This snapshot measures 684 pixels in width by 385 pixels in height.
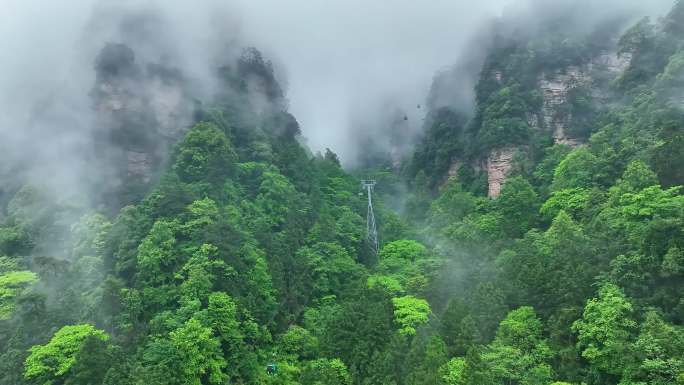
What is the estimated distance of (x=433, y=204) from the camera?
2201 inches

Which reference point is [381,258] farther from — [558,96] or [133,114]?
[558,96]

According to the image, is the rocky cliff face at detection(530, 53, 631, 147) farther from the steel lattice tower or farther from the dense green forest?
the steel lattice tower

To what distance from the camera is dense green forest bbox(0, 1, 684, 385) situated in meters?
28.3

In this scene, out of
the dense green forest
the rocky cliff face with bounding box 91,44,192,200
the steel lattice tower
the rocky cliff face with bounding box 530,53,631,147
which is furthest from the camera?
the rocky cliff face with bounding box 530,53,631,147

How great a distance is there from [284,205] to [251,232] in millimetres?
6761

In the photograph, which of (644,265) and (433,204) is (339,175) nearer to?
(433,204)

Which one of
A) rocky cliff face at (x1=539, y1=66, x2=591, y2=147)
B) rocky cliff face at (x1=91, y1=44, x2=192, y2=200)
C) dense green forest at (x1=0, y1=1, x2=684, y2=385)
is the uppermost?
rocky cliff face at (x1=539, y1=66, x2=591, y2=147)

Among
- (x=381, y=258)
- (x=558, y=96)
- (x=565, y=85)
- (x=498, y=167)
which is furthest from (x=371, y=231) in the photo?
(x=565, y=85)

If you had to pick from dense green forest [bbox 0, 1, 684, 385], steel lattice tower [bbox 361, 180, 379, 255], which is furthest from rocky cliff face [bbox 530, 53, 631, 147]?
steel lattice tower [bbox 361, 180, 379, 255]

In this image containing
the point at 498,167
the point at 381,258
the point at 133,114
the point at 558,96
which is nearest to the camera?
the point at 381,258

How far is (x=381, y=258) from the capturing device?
48469 millimetres

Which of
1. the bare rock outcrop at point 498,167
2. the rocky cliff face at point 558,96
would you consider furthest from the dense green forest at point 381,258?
the bare rock outcrop at point 498,167

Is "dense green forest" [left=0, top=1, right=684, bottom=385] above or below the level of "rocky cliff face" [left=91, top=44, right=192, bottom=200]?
below

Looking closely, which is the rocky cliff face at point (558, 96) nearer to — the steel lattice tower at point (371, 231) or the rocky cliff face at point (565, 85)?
the rocky cliff face at point (565, 85)
